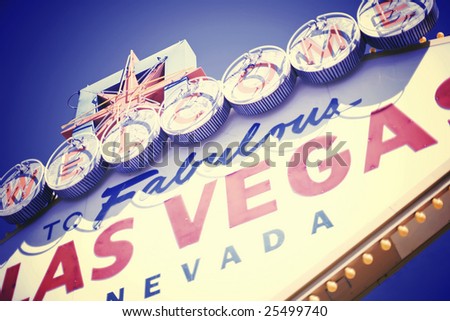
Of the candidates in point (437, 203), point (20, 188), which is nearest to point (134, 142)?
point (20, 188)

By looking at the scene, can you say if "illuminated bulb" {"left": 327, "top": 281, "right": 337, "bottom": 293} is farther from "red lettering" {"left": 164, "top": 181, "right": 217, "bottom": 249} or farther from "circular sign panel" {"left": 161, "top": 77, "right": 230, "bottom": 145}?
"circular sign panel" {"left": 161, "top": 77, "right": 230, "bottom": 145}

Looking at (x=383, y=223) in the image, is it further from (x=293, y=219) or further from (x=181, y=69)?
(x=181, y=69)

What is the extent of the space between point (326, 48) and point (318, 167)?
7.43 ft

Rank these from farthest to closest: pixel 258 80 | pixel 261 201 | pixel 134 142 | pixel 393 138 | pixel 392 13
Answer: pixel 134 142 < pixel 258 80 < pixel 392 13 < pixel 261 201 < pixel 393 138

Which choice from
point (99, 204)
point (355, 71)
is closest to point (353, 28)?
→ point (355, 71)

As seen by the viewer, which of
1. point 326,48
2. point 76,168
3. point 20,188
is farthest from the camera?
point 20,188

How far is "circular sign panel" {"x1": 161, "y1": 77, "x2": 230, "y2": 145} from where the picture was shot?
25.9 feet

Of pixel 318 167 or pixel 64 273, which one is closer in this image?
pixel 318 167

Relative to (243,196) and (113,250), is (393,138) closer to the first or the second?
(243,196)

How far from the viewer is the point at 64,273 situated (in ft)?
24.6

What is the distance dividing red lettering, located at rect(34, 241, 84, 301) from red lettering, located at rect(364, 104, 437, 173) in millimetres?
5152

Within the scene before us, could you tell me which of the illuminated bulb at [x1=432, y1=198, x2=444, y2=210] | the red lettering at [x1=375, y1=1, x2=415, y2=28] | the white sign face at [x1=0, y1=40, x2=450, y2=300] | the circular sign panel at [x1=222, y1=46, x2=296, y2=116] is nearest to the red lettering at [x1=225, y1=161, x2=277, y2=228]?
the white sign face at [x1=0, y1=40, x2=450, y2=300]

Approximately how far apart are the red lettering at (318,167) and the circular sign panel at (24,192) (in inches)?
218

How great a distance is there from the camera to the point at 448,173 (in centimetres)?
508
